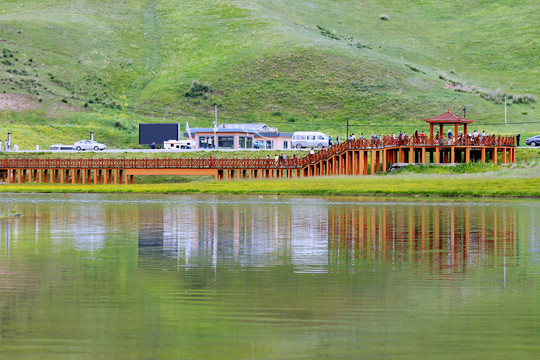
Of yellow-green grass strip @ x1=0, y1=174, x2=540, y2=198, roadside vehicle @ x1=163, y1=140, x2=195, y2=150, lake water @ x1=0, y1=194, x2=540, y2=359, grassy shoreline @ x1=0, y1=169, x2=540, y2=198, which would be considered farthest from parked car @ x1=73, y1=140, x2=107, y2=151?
lake water @ x1=0, y1=194, x2=540, y2=359

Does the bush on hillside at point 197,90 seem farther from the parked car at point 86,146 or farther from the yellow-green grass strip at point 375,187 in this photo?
the yellow-green grass strip at point 375,187

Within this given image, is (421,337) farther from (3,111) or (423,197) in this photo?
(3,111)

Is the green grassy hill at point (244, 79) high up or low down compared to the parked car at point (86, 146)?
up

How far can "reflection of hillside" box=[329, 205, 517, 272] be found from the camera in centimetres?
2530

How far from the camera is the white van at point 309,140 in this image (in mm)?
112188

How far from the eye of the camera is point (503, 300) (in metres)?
18.1

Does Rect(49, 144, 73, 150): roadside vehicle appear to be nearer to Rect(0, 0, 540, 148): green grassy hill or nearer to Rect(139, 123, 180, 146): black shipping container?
Rect(0, 0, 540, 148): green grassy hill

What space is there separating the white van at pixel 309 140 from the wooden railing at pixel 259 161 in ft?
57.9

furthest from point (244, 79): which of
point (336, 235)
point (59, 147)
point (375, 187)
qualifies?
point (336, 235)

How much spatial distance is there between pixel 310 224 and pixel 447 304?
20.6 metres

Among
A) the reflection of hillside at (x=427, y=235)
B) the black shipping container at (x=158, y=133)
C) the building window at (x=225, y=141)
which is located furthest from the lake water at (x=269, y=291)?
the black shipping container at (x=158, y=133)

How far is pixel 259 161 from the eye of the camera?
92.9 meters

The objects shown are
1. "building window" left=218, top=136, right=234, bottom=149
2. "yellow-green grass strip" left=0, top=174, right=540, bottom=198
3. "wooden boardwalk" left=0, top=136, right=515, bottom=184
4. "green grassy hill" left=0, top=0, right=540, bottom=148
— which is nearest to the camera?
"yellow-green grass strip" left=0, top=174, right=540, bottom=198

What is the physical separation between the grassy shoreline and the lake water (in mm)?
25287
